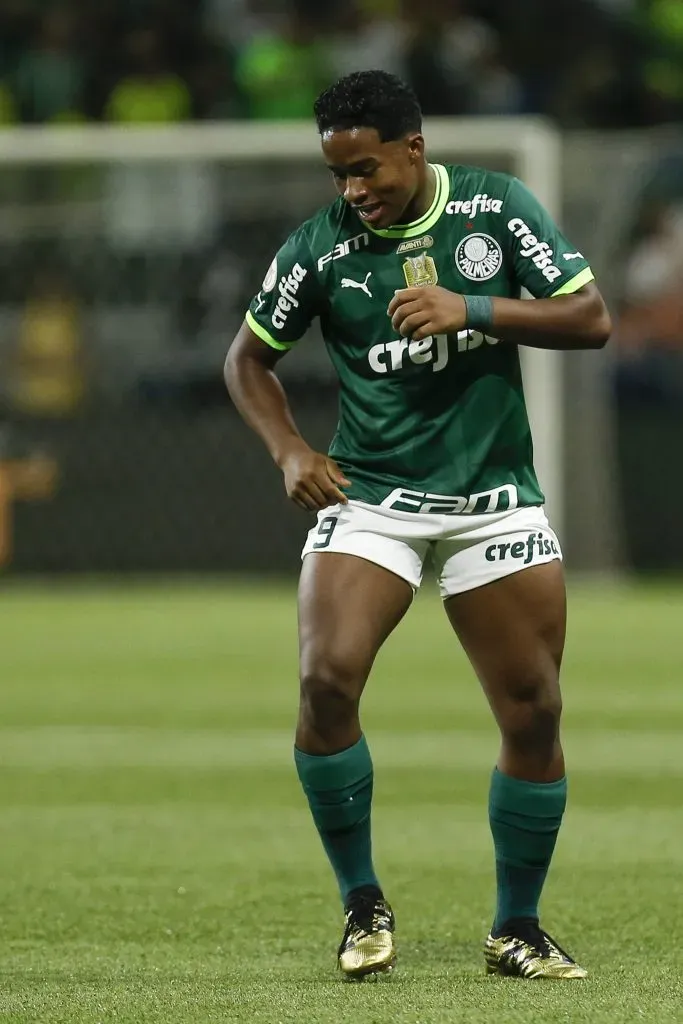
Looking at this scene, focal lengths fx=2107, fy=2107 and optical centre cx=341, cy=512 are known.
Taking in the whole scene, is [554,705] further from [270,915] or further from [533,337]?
[270,915]

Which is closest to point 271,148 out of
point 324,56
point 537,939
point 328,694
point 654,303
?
point 324,56

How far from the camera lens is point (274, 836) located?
266 inches

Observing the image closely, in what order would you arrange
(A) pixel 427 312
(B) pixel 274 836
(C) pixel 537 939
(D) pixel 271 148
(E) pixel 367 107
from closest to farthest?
(A) pixel 427 312 < (E) pixel 367 107 < (C) pixel 537 939 < (B) pixel 274 836 < (D) pixel 271 148

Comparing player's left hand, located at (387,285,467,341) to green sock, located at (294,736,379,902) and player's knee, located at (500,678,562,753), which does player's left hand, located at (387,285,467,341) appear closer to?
player's knee, located at (500,678,562,753)

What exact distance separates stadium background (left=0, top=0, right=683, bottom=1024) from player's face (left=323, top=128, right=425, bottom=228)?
2713mm

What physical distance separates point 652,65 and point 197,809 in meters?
12.0

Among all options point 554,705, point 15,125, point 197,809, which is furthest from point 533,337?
point 15,125

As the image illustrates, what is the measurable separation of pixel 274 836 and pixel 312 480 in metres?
2.32

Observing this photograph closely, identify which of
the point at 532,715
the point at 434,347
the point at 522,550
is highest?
the point at 434,347

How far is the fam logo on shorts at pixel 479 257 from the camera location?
4715mm

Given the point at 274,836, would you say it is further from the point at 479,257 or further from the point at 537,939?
the point at 479,257

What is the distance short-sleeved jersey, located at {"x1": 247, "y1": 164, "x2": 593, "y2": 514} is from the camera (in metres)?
4.71

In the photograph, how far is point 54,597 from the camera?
15.3 meters

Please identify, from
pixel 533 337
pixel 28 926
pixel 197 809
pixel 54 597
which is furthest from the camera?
pixel 54 597
